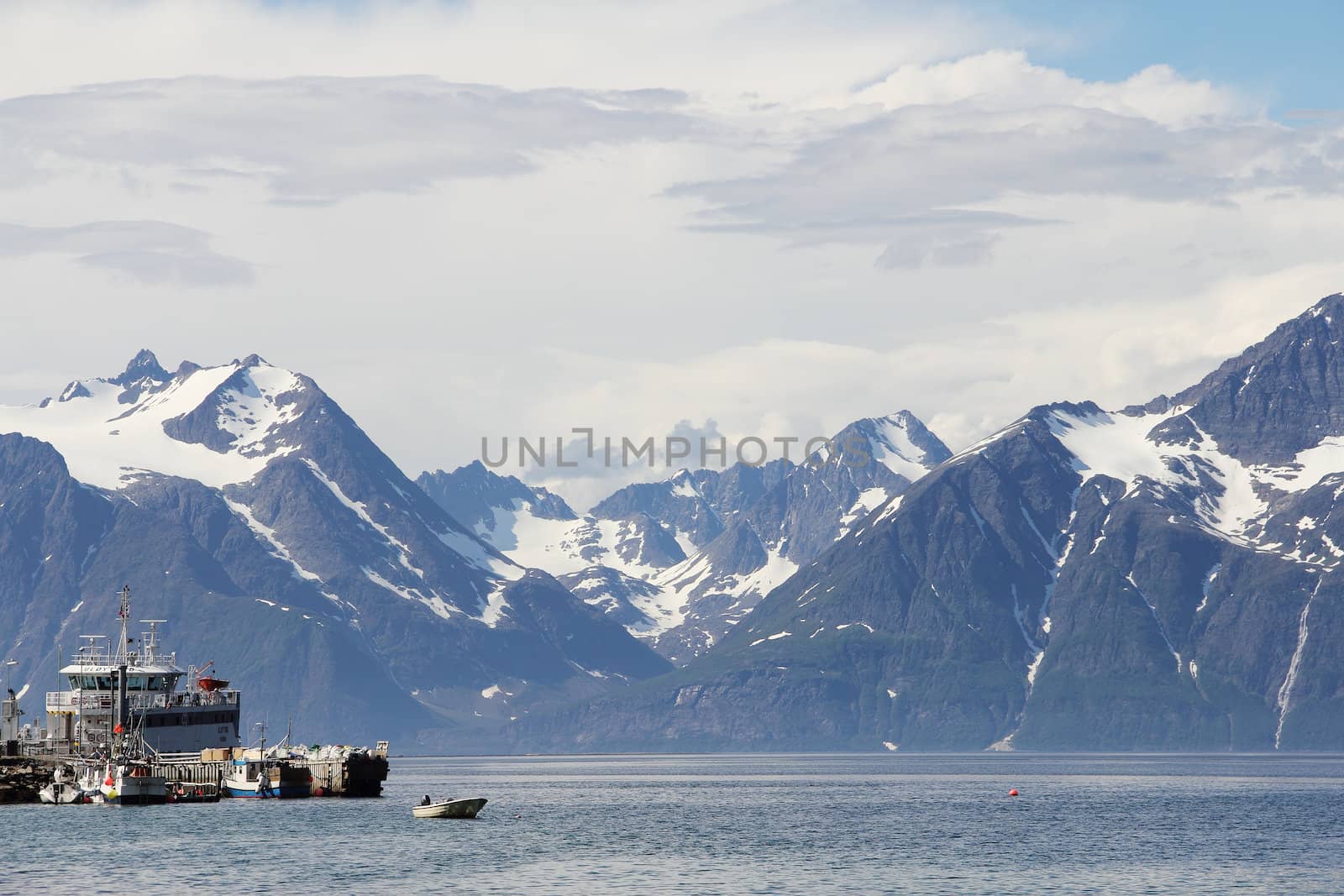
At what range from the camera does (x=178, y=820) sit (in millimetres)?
198875

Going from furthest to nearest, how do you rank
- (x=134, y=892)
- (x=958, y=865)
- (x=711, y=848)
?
(x=711, y=848) < (x=958, y=865) < (x=134, y=892)

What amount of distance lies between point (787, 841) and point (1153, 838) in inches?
1537

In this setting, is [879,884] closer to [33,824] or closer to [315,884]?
[315,884]

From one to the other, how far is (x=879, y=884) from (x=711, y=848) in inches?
1436

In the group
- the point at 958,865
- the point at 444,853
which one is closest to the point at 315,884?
the point at 444,853

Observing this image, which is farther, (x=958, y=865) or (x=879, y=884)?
(x=958, y=865)

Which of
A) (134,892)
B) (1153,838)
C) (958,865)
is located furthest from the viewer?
(1153,838)

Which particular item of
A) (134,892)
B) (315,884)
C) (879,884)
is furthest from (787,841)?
(134,892)

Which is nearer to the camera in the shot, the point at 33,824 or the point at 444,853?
the point at 444,853

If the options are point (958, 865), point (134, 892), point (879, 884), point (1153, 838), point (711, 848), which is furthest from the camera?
point (1153, 838)

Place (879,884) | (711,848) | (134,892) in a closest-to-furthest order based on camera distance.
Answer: (134,892) → (879,884) → (711,848)

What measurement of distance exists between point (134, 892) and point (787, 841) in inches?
3008

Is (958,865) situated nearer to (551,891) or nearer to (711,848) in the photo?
(711,848)

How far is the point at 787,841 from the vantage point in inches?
7589
